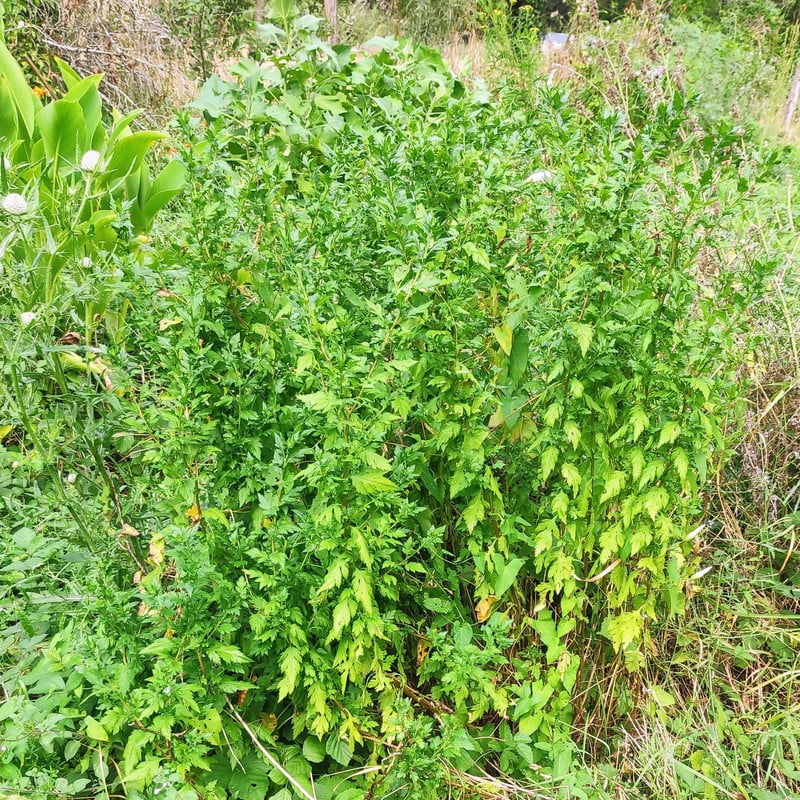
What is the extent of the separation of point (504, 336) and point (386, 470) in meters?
0.48

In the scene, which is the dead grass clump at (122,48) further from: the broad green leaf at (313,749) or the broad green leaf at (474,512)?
the broad green leaf at (313,749)

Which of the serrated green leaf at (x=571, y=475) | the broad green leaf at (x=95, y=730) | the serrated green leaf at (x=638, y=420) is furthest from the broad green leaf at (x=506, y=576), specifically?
the broad green leaf at (x=95, y=730)

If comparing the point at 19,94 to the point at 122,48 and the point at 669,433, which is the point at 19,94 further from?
the point at 669,433

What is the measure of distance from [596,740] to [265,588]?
1.04 meters

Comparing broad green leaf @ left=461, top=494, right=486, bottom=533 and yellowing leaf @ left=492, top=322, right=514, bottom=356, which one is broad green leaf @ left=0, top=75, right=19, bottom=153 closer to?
yellowing leaf @ left=492, top=322, right=514, bottom=356

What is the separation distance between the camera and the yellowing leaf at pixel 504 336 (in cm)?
172

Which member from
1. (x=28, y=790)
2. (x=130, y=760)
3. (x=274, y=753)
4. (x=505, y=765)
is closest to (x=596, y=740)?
(x=505, y=765)

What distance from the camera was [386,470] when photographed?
1475 millimetres

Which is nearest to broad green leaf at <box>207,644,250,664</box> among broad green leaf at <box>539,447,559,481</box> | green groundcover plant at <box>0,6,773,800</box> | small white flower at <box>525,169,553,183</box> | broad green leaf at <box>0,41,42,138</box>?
green groundcover plant at <box>0,6,773,800</box>

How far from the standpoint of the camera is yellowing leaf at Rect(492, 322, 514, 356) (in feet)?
5.64

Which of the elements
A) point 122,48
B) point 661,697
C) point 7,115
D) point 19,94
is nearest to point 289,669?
point 661,697

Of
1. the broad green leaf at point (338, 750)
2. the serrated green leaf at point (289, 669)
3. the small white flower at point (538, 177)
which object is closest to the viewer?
the serrated green leaf at point (289, 669)

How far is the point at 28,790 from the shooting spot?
4.96 feet

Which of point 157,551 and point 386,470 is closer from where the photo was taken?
point 386,470
